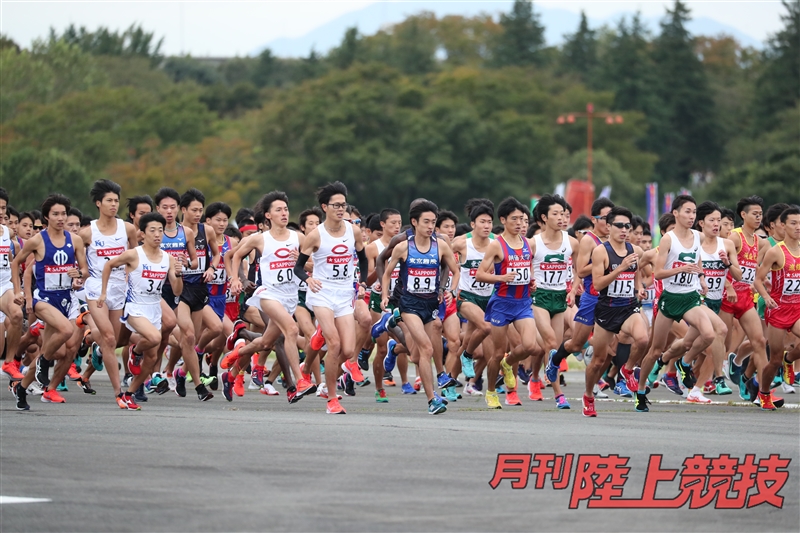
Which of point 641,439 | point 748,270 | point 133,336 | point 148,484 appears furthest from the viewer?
point 748,270

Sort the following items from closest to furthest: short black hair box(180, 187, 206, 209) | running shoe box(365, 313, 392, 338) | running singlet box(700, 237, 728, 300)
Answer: running shoe box(365, 313, 392, 338) → running singlet box(700, 237, 728, 300) → short black hair box(180, 187, 206, 209)

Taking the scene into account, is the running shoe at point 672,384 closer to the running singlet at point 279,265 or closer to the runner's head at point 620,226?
the runner's head at point 620,226

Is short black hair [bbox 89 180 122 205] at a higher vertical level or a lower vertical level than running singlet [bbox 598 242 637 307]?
higher

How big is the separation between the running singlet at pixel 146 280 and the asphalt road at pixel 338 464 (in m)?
1.16

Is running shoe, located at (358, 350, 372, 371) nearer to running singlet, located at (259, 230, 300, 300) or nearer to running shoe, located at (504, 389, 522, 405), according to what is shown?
running shoe, located at (504, 389, 522, 405)

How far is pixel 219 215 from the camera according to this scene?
17.7 m

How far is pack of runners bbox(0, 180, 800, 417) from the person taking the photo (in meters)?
14.4

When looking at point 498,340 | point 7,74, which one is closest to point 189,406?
point 498,340

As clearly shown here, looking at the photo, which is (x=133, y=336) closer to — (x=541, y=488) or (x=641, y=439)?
(x=641, y=439)

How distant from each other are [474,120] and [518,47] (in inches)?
1834

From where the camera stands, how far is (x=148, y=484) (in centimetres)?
944

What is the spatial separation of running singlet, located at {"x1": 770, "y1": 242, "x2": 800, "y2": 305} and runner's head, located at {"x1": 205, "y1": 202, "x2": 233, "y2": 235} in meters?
6.73

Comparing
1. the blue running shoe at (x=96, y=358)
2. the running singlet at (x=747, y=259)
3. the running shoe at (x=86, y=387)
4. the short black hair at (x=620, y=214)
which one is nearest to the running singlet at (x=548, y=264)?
the short black hair at (x=620, y=214)

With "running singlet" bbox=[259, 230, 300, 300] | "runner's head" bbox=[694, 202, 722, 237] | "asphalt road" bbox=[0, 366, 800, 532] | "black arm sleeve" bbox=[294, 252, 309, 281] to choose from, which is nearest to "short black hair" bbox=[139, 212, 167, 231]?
"running singlet" bbox=[259, 230, 300, 300]
